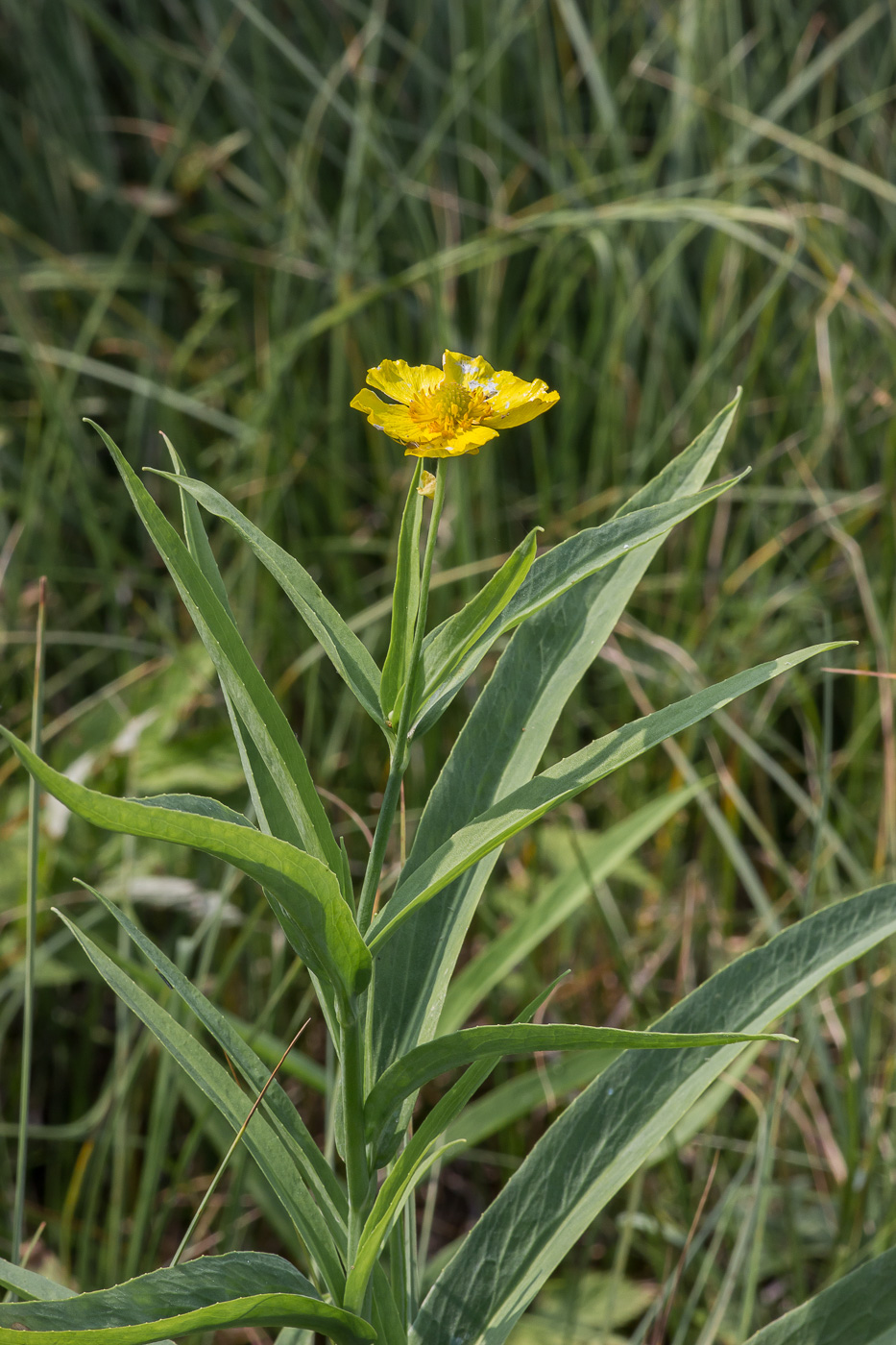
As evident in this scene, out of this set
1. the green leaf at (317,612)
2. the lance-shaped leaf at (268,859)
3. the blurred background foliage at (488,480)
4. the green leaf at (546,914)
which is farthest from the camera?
the blurred background foliage at (488,480)

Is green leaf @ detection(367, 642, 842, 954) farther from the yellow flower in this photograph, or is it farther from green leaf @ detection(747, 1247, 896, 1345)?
green leaf @ detection(747, 1247, 896, 1345)

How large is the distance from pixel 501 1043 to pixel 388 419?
271 mm

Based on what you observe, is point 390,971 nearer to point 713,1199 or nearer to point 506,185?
point 713,1199

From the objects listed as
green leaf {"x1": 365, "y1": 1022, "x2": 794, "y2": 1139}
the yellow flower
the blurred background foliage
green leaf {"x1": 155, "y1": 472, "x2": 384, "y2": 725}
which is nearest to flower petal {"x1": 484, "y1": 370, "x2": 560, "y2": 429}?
the yellow flower

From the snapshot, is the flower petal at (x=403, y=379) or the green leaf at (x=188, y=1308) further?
the flower petal at (x=403, y=379)

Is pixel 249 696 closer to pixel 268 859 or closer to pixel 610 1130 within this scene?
pixel 268 859

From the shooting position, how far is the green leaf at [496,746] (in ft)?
1.89

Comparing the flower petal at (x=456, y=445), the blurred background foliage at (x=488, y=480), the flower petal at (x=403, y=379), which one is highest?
the flower petal at (x=403, y=379)

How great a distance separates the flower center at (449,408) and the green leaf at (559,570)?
0.07 metres

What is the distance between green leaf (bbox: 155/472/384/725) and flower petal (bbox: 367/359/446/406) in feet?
0.29

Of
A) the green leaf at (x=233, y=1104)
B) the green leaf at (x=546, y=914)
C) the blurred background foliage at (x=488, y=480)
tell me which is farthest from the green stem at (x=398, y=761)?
the blurred background foliage at (x=488, y=480)

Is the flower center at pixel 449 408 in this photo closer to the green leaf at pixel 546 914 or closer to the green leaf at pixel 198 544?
the green leaf at pixel 198 544

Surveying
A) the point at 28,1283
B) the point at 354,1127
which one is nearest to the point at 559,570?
the point at 354,1127

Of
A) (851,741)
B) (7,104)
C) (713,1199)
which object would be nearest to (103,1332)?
(713,1199)
